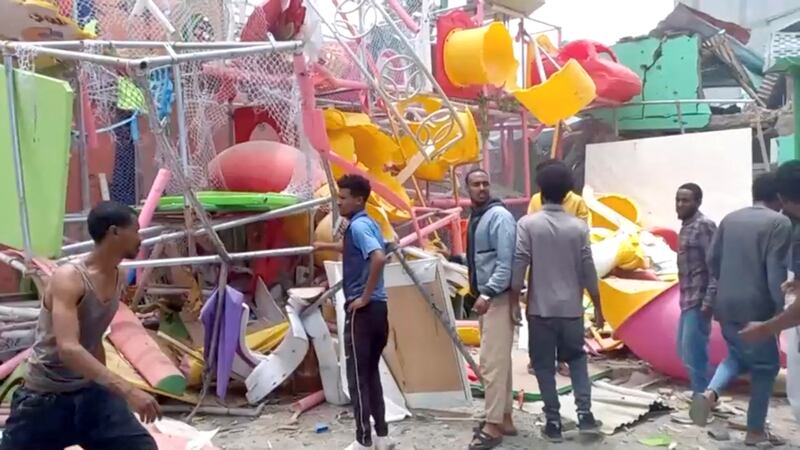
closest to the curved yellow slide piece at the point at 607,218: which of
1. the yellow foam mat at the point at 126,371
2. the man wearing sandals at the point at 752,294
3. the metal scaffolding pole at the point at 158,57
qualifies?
the man wearing sandals at the point at 752,294

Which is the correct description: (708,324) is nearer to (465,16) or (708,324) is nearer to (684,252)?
(684,252)

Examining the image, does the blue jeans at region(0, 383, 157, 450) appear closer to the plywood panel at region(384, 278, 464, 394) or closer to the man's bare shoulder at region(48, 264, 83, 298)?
the man's bare shoulder at region(48, 264, 83, 298)

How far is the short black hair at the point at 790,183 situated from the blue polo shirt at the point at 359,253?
6.51ft

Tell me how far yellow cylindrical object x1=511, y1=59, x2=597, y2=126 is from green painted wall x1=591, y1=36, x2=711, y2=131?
2.98 meters

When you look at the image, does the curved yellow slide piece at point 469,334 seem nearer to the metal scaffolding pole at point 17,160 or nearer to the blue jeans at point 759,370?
the blue jeans at point 759,370

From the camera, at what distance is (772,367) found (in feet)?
14.0

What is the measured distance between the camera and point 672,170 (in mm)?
9328

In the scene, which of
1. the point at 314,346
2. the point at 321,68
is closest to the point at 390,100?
the point at 321,68

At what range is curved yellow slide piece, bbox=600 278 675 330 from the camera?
5.70 m

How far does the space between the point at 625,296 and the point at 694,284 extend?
920 mm

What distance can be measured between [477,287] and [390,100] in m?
2.38

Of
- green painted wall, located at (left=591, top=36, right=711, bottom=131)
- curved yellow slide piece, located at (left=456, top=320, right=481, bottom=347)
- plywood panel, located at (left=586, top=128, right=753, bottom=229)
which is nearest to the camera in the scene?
curved yellow slide piece, located at (left=456, top=320, right=481, bottom=347)

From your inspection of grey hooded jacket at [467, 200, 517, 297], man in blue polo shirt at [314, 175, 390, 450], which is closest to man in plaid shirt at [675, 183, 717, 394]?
grey hooded jacket at [467, 200, 517, 297]

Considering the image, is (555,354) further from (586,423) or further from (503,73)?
(503,73)
